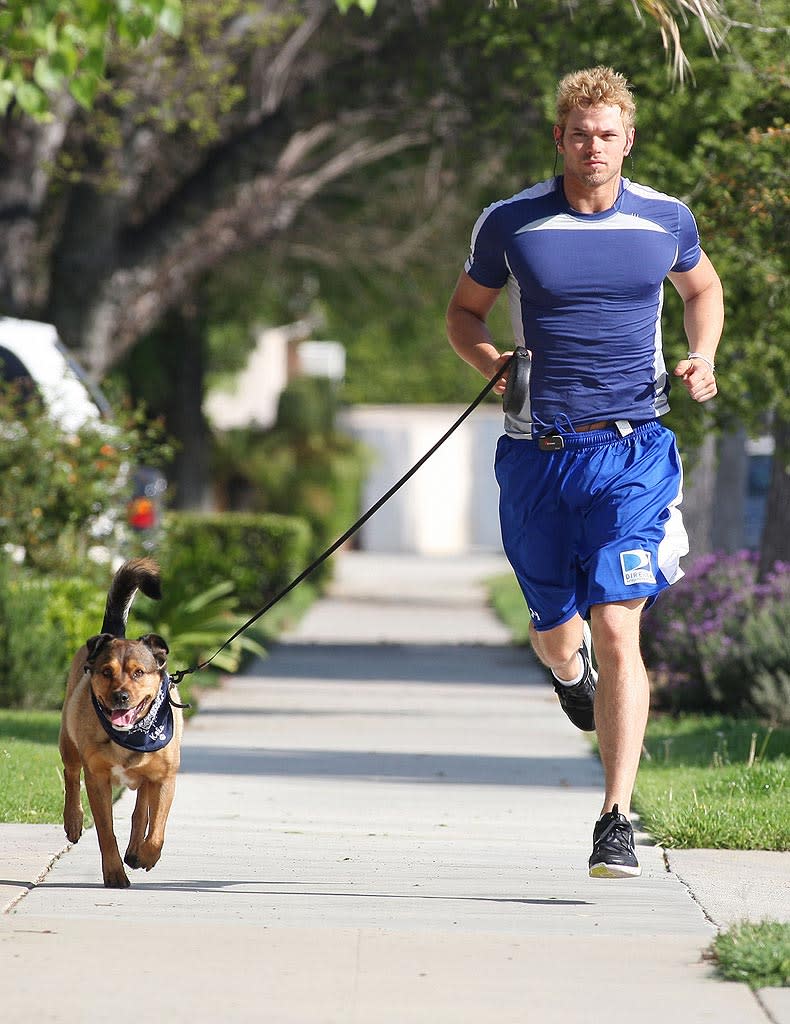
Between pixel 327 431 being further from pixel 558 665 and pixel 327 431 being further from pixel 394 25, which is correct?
pixel 558 665

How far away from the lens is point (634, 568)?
5648 mm

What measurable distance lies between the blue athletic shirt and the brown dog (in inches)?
56.5

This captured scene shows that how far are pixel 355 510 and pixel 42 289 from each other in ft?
46.7

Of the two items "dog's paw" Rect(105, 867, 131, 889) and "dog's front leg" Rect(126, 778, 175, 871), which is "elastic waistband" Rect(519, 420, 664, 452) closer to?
"dog's front leg" Rect(126, 778, 175, 871)

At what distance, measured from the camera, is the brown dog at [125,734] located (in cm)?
553

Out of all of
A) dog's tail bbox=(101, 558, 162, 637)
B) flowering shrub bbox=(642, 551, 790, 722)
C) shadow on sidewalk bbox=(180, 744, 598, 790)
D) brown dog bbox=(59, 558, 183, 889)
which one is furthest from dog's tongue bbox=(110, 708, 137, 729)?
flowering shrub bbox=(642, 551, 790, 722)

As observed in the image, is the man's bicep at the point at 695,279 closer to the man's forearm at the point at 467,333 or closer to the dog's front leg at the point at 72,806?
the man's forearm at the point at 467,333

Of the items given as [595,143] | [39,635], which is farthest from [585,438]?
[39,635]

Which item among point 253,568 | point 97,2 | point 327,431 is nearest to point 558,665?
point 97,2

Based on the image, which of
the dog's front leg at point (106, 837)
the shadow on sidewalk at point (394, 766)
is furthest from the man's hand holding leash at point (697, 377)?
the shadow on sidewalk at point (394, 766)

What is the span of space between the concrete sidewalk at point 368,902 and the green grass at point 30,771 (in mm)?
264

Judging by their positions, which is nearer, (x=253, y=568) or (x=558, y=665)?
(x=558, y=665)

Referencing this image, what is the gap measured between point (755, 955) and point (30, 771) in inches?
155

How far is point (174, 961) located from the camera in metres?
4.61
